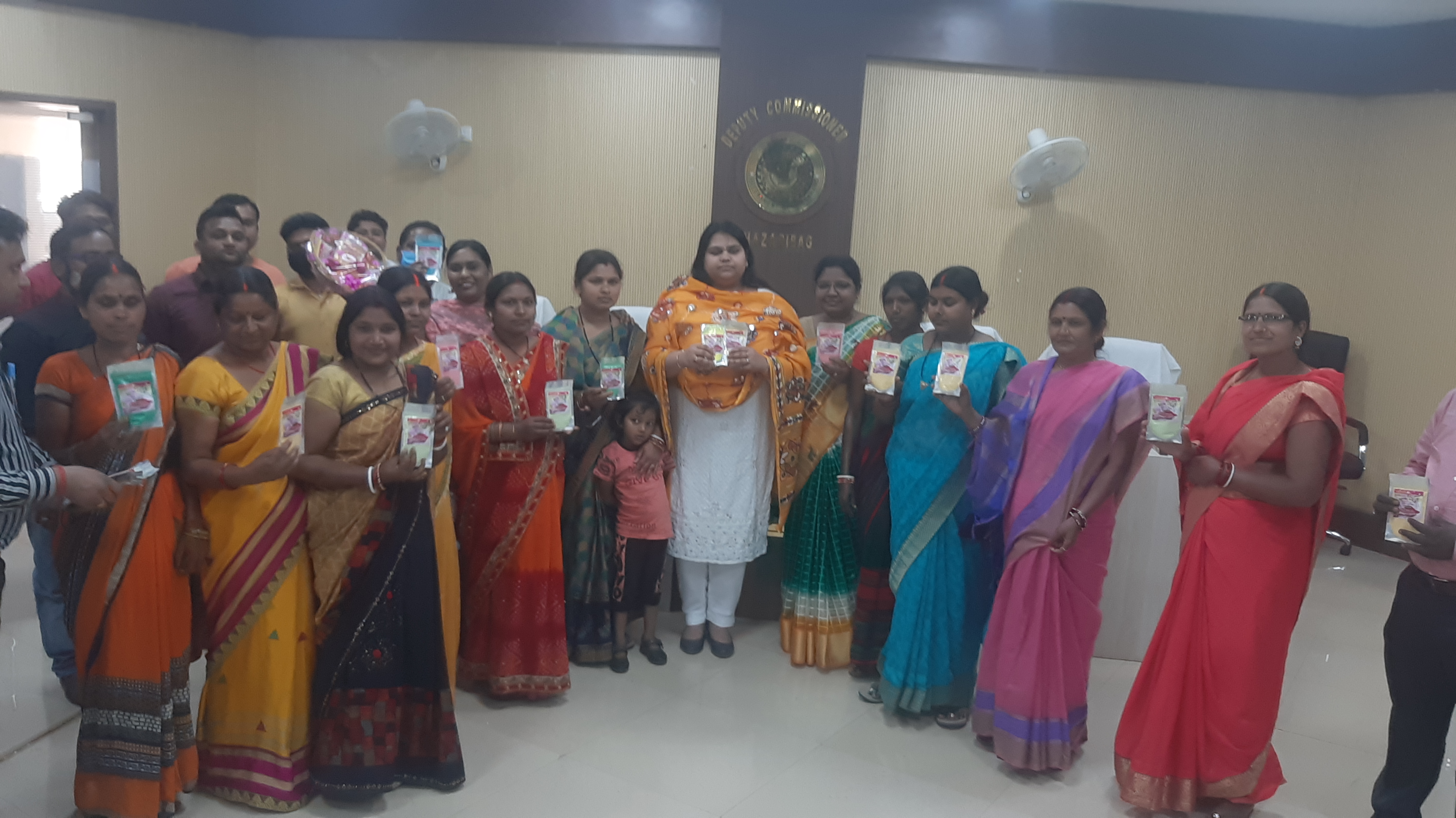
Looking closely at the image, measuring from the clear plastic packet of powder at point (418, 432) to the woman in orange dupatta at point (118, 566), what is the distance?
53 centimetres

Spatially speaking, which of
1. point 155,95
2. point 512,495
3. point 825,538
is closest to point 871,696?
point 825,538

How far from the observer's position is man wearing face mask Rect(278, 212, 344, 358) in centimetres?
291

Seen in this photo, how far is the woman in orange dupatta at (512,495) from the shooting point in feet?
9.66

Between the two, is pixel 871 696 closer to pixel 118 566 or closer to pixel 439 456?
→ pixel 439 456

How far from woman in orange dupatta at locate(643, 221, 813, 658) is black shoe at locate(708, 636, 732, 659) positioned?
29 centimetres

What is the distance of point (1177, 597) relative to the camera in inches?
99.5

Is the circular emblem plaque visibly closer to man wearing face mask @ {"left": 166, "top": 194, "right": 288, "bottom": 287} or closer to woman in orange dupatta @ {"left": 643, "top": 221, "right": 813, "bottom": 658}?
woman in orange dupatta @ {"left": 643, "top": 221, "right": 813, "bottom": 658}

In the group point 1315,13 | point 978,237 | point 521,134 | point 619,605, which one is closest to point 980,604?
point 619,605

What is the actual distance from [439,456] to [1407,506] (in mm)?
2329

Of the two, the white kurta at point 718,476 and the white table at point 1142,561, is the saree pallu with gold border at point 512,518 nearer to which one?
the white kurta at point 718,476

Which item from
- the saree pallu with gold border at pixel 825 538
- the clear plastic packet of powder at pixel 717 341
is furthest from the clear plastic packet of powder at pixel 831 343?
the clear plastic packet of powder at pixel 717 341

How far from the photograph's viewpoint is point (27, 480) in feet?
5.79

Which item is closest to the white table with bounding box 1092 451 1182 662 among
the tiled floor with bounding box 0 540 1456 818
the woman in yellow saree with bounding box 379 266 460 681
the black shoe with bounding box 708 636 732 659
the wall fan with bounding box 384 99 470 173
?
the tiled floor with bounding box 0 540 1456 818

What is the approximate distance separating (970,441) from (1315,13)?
12.7 ft
